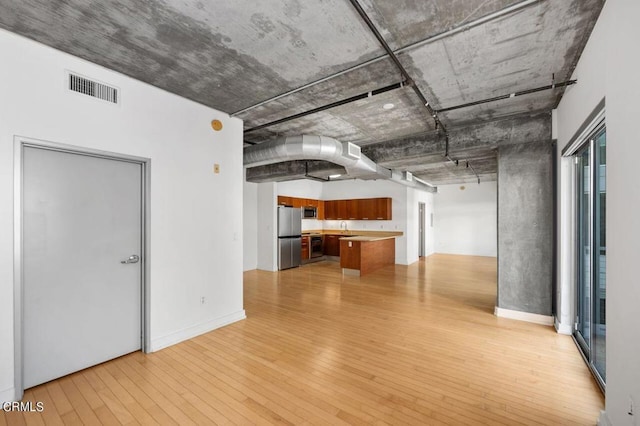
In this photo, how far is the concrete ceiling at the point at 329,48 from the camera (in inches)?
77.0

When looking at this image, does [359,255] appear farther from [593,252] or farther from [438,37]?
[438,37]

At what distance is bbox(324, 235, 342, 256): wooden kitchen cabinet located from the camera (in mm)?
9539

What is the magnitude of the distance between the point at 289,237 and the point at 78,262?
219 inches

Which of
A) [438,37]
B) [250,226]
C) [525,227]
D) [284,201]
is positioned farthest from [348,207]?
[438,37]

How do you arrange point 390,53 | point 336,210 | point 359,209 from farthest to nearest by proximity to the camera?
point 336,210, point 359,209, point 390,53

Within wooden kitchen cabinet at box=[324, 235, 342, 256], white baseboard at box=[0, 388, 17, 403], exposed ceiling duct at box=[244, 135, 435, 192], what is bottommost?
white baseboard at box=[0, 388, 17, 403]

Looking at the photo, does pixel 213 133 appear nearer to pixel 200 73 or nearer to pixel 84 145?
pixel 200 73

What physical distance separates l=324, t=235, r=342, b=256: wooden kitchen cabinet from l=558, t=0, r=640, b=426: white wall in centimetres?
780

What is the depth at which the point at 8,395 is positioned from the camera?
218 cm

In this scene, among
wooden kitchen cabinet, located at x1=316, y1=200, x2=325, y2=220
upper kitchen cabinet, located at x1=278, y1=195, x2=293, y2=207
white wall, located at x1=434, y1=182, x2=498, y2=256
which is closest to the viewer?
upper kitchen cabinet, located at x1=278, y1=195, x2=293, y2=207

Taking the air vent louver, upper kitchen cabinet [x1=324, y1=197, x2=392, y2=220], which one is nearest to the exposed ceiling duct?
the air vent louver

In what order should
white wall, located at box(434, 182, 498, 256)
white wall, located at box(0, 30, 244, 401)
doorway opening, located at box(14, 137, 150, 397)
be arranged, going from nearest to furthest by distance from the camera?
white wall, located at box(0, 30, 244, 401) < doorway opening, located at box(14, 137, 150, 397) < white wall, located at box(434, 182, 498, 256)

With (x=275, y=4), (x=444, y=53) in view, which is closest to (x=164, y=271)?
(x=275, y=4)

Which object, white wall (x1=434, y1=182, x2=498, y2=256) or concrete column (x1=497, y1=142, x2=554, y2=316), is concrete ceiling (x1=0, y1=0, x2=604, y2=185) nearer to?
concrete column (x1=497, y1=142, x2=554, y2=316)
